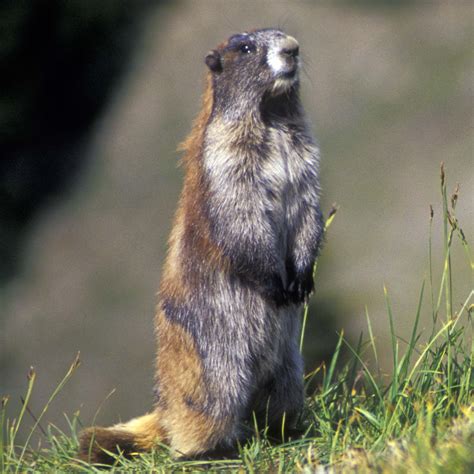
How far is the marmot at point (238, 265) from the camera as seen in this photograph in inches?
198

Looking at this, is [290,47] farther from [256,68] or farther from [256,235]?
[256,235]

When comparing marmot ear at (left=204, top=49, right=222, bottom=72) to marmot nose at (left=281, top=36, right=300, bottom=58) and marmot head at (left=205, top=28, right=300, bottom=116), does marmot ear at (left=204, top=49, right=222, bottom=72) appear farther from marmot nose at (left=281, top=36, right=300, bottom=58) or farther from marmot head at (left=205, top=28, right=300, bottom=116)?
marmot nose at (left=281, top=36, right=300, bottom=58)

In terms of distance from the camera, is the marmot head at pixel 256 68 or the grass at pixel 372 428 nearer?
the grass at pixel 372 428

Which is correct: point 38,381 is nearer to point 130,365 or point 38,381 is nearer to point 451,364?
point 130,365

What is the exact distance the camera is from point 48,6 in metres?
12.1

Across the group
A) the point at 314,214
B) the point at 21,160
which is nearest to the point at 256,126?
the point at 314,214

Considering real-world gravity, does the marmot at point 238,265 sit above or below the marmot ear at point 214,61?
below

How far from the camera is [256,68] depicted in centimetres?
515

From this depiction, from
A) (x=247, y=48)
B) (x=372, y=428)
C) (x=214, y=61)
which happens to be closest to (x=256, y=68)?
(x=247, y=48)

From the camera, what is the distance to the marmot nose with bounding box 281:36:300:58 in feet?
16.7

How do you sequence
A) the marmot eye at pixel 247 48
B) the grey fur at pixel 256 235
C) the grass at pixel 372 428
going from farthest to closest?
the marmot eye at pixel 247 48
the grey fur at pixel 256 235
the grass at pixel 372 428

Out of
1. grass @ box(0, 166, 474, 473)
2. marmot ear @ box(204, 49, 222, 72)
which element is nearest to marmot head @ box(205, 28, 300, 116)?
marmot ear @ box(204, 49, 222, 72)

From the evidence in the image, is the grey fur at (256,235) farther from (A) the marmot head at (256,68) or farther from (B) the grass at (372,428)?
(B) the grass at (372,428)

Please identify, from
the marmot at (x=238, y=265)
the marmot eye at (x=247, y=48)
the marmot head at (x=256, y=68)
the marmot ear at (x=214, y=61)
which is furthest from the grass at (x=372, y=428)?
the marmot ear at (x=214, y=61)
